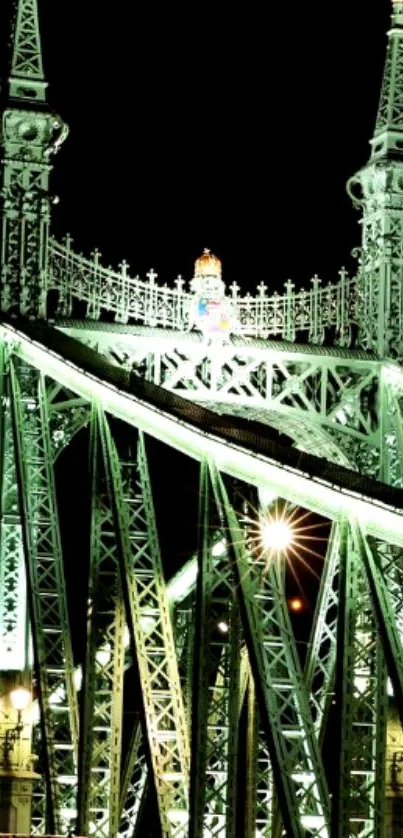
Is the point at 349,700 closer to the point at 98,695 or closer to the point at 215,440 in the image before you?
the point at 215,440

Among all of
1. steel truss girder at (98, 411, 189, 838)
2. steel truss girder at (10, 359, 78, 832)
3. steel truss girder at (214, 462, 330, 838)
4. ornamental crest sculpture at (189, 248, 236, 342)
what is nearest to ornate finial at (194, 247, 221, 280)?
ornamental crest sculpture at (189, 248, 236, 342)

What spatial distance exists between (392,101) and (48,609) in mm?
11784

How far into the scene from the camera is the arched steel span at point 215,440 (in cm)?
2975

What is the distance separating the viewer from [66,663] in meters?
41.0

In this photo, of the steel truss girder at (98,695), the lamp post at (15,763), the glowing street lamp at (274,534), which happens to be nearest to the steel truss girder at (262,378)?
the steel truss girder at (98,695)

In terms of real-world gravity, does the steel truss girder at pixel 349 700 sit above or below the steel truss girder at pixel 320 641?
below

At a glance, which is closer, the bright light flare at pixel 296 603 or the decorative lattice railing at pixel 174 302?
the decorative lattice railing at pixel 174 302

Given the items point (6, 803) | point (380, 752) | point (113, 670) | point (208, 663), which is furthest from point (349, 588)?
point (6, 803)

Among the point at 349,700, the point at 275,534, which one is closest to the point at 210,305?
the point at 275,534

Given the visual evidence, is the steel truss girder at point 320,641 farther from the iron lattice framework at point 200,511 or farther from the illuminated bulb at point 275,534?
the illuminated bulb at point 275,534

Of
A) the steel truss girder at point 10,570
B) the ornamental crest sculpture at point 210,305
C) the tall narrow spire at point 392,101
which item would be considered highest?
the tall narrow spire at point 392,101

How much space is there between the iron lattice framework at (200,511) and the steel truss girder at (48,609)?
0.05 meters

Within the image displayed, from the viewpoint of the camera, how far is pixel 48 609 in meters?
41.4

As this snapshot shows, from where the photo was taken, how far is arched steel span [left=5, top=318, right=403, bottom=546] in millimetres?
29750
